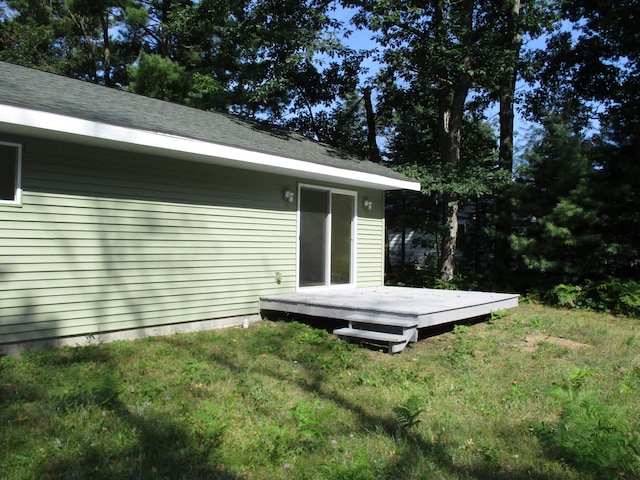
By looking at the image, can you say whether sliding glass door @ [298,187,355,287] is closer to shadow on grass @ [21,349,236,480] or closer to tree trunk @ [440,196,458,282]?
tree trunk @ [440,196,458,282]

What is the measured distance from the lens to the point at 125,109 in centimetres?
623

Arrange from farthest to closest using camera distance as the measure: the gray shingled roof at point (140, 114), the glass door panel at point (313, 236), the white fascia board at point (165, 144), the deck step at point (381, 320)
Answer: the glass door panel at point (313, 236), the deck step at point (381, 320), the gray shingled roof at point (140, 114), the white fascia board at point (165, 144)

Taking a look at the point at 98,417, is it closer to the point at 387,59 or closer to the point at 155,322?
the point at 155,322

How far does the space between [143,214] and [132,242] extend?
1.22 ft

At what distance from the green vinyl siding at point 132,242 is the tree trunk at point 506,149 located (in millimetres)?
5433

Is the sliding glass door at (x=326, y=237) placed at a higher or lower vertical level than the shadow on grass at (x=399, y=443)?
higher

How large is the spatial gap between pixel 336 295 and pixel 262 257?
129 centimetres

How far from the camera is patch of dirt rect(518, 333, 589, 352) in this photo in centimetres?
605

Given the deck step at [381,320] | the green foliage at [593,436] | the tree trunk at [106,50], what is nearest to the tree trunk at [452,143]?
the deck step at [381,320]

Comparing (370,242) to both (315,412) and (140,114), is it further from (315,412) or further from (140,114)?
(315,412)

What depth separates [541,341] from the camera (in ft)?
20.8

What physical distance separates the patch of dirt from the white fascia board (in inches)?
140

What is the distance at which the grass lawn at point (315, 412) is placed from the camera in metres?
2.80

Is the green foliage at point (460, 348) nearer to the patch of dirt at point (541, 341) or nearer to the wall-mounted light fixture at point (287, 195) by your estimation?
the patch of dirt at point (541, 341)
